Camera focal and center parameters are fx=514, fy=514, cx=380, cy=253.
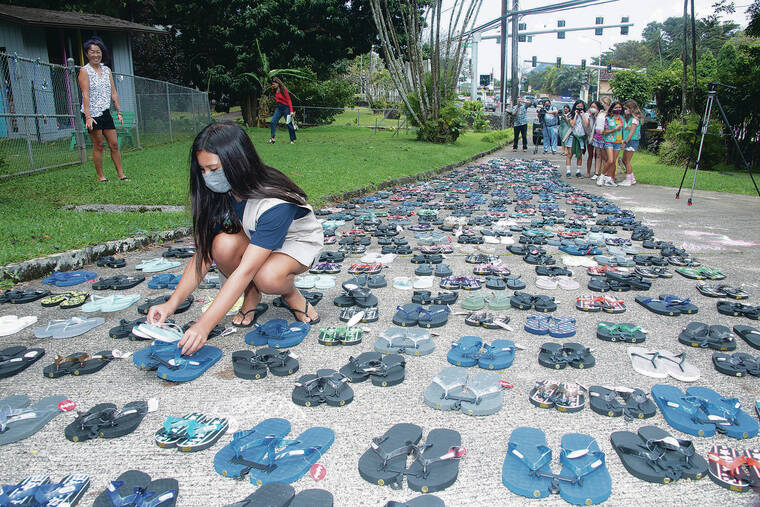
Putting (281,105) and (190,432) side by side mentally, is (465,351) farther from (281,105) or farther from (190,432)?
(281,105)

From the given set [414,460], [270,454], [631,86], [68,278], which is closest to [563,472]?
[414,460]

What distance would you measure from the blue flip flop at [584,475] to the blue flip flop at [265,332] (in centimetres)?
181

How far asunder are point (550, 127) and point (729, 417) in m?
17.4

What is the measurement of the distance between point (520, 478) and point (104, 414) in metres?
1.83

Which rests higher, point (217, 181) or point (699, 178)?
point (217, 181)

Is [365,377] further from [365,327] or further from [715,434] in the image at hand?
[715,434]

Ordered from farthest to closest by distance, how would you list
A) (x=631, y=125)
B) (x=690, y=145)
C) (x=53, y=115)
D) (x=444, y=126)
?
Answer: (x=444, y=126) < (x=690, y=145) < (x=631, y=125) < (x=53, y=115)

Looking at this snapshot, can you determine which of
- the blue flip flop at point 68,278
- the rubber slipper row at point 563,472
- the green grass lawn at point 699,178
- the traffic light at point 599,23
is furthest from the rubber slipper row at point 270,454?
the traffic light at point 599,23

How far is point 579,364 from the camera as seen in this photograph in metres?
2.86

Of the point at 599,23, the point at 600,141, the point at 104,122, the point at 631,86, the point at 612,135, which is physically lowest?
the point at 600,141

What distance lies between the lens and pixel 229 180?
2871 millimetres

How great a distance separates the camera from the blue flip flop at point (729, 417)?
2.25 metres

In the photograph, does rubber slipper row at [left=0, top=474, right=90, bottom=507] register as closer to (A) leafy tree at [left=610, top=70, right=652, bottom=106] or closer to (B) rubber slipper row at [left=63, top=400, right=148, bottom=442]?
(B) rubber slipper row at [left=63, top=400, right=148, bottom=442]

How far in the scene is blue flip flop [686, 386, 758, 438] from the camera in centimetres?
225
